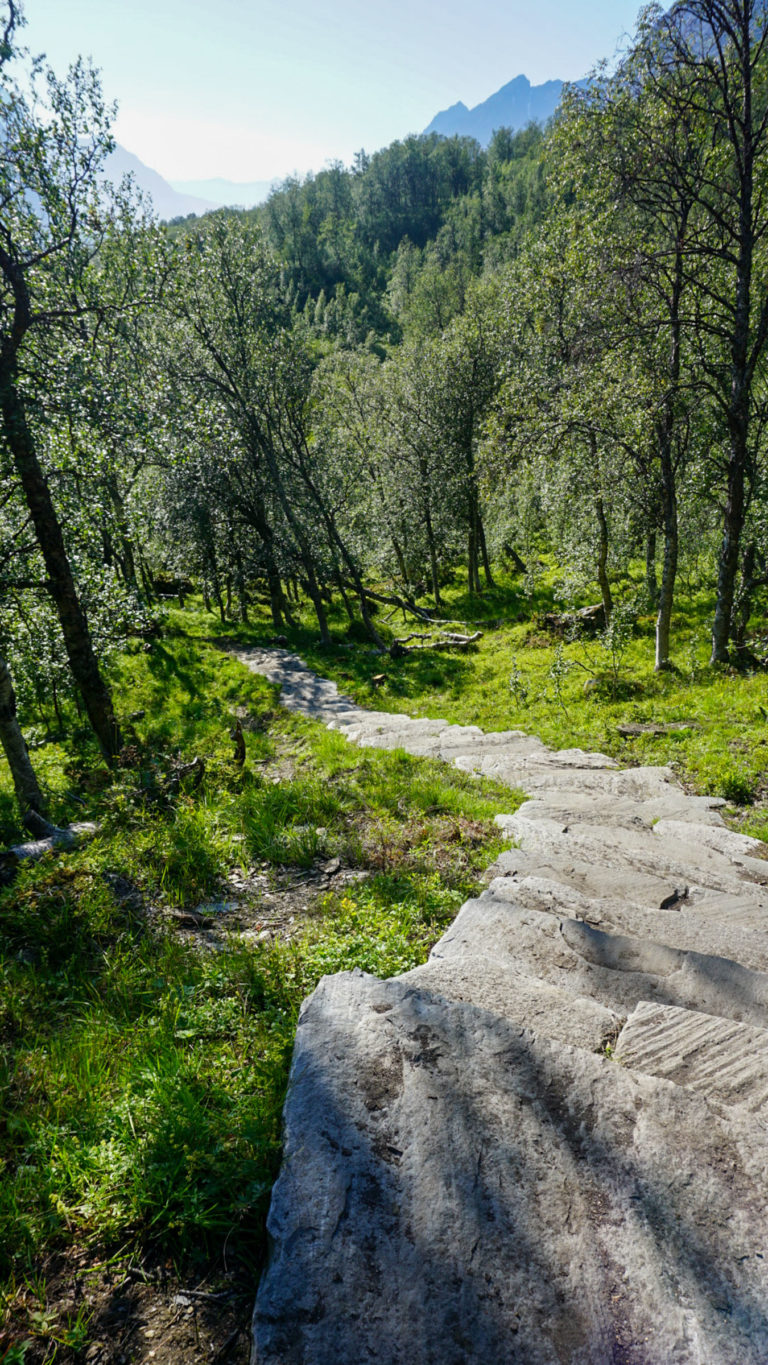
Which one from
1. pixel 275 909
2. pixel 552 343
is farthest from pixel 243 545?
pixel 275 909

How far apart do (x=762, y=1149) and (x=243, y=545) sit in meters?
28.4

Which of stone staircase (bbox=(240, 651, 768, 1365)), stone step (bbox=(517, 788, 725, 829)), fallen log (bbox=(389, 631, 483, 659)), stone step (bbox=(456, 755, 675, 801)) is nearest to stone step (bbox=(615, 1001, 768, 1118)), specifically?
stone staircase (bbox=(240, 651, 768, 1365))

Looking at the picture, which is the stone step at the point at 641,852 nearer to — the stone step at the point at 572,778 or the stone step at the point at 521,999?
the stone step at the point at 572,778

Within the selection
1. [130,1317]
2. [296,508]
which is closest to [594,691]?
[130,1317]

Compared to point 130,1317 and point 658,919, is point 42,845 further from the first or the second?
point 658,919

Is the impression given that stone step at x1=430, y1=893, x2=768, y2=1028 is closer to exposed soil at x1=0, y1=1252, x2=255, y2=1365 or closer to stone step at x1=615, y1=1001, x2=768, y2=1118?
stone step at x1=615, y1=1001, x2=768, y2=1118

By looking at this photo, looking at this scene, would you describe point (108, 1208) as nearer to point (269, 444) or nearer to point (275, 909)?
point (275, 909)

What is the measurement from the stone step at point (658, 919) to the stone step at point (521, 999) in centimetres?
141

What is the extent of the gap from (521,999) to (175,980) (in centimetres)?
272

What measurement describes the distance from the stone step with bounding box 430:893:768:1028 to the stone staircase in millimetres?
19

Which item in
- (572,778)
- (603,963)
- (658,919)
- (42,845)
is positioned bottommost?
(572,778)

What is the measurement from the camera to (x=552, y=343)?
20.1 m

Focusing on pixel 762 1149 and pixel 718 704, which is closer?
pixel 762 1149

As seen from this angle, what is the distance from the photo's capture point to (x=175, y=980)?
14.7ft
